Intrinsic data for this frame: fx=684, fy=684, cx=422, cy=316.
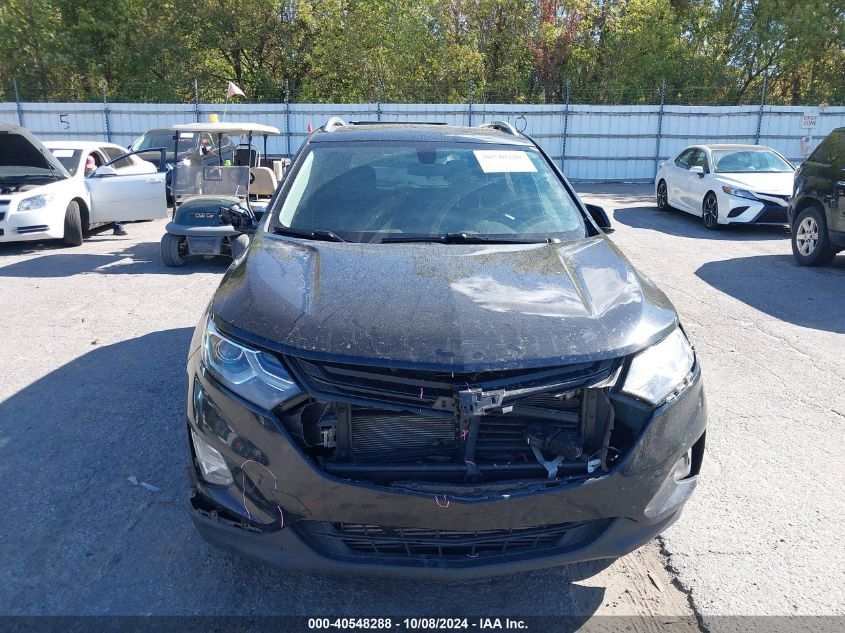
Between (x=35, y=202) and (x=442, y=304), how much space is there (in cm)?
860

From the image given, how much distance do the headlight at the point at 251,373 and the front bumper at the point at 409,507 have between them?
0.04 m

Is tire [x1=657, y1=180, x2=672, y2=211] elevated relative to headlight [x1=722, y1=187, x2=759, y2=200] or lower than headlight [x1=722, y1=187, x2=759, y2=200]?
lower

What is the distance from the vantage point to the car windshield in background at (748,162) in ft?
39.2

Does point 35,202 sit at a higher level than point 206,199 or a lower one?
lower

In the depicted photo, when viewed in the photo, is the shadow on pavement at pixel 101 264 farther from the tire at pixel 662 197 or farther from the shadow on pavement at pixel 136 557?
the tire at pixel 662 197

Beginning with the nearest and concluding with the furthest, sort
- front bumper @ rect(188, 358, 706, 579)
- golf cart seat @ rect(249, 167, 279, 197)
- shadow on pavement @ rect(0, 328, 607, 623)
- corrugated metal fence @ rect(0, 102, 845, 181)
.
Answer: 1. front bumper @ rect(188, 358, 706, 579)
2. shadow on pavement @ rect(0, 328, 607, 623)
3. golf cart seat @ rect(249, 167, 279, 197)
4. corrugated metal fence @ rect(0, 102, 845, 181)

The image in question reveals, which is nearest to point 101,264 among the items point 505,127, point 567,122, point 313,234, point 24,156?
point 24,156

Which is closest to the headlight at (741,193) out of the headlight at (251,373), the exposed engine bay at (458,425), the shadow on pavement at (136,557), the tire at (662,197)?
the tire at (662,197)

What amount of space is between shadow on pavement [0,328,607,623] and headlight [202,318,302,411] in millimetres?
676

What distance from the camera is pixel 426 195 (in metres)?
Result: 3.75

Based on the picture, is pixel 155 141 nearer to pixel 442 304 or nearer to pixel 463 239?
pixel 463 239

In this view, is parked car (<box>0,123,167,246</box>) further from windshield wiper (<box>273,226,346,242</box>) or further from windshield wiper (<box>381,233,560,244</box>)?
windshield wiper (<box>381,233,560,244</box>)

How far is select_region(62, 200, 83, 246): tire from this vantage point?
9609 mm

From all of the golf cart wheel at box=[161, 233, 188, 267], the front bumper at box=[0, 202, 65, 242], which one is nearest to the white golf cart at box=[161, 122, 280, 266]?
the golf cart wheel at box=[161, 233, 188, 267]
